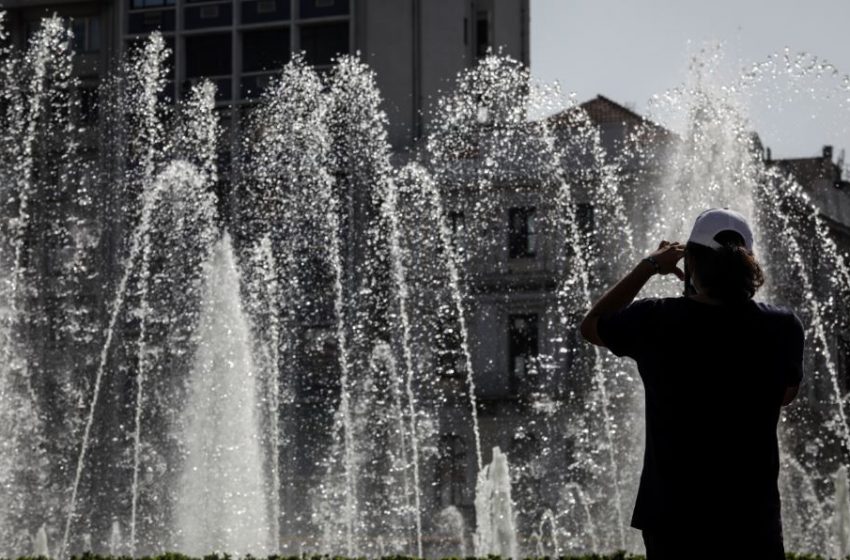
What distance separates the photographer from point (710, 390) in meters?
3.48

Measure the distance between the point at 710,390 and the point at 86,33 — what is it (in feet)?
132

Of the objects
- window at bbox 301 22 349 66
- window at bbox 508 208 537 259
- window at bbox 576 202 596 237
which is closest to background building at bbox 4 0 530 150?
window at bbox 301 22 349 66

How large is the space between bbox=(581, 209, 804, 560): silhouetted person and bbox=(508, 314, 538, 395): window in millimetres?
31223

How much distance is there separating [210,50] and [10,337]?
955 centimetres

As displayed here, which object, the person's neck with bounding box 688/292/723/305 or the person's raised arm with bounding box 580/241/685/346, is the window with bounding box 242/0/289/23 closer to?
the person's raised arm with bounding box 580/241/685/346

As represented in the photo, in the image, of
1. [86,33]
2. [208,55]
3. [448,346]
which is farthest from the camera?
[86,33]

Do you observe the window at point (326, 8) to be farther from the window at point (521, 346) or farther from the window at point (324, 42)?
the window at point (521, 346)

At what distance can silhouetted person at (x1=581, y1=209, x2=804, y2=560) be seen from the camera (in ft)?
11.1

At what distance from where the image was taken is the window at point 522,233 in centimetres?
3506

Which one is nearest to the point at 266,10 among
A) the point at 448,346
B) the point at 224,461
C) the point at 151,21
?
the point at 151,21

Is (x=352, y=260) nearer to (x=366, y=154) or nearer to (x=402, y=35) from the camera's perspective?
(x=366, y=154)

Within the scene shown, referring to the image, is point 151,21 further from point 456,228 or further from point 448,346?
point 448,346

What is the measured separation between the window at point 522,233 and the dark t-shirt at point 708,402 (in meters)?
31.5

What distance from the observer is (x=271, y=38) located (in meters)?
40.5
